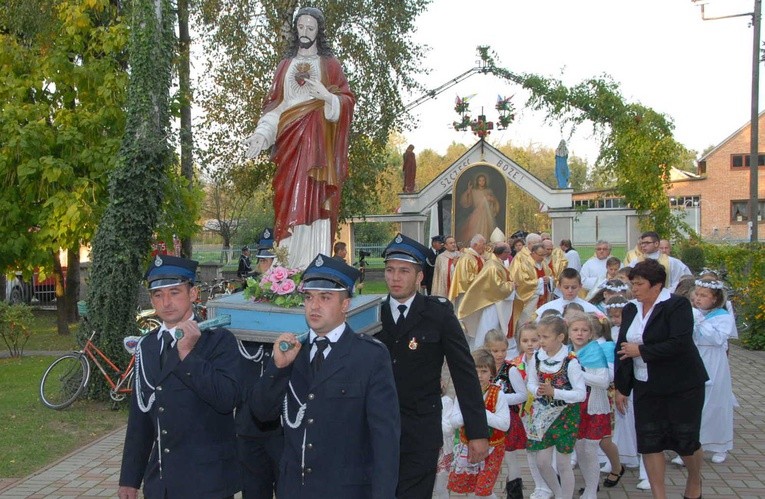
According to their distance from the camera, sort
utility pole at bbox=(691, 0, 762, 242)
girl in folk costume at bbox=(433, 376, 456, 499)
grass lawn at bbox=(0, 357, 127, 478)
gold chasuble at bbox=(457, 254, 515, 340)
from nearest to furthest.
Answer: girl in folk costume at bbox=(433, 376, 456, 499), grass lawn at bbox=(0, 357, 127, 478), gold chasuble at bbox=(457, 254, 515, 340), utility pole at bbox=(691, 0, 762, 242)

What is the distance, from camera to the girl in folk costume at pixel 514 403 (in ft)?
20.3

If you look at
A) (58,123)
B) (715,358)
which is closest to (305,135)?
(715,358)

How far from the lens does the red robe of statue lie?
6.12m

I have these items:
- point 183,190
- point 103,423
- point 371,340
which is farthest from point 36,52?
point 371,340

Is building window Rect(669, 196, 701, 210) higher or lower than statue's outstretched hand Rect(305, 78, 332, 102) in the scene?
higher

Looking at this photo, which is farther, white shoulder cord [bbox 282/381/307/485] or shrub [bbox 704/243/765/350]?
shrub [bbox 704/243/765/350]

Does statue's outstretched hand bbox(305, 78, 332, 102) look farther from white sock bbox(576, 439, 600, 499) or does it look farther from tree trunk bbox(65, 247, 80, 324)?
tree trunk bbox(65, 247, 80, 324)

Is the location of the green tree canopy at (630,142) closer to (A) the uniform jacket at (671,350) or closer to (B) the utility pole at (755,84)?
(B) the utility pole at (755,84)

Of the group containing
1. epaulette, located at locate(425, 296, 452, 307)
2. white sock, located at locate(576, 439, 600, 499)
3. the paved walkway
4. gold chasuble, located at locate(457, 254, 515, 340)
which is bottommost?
the paved walkway

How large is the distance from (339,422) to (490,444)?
2620 millimetres

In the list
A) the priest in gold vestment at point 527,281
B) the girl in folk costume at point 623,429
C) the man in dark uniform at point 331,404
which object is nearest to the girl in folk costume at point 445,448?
the girl in folk costume at point 623,429

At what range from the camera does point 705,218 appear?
54.4m

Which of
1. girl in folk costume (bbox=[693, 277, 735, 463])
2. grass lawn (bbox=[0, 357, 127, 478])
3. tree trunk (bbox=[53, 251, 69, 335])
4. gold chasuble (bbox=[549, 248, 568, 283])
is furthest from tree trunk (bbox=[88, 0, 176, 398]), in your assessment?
tree trunk (bbox=[53, 251, 69, 335])

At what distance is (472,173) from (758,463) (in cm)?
2070
